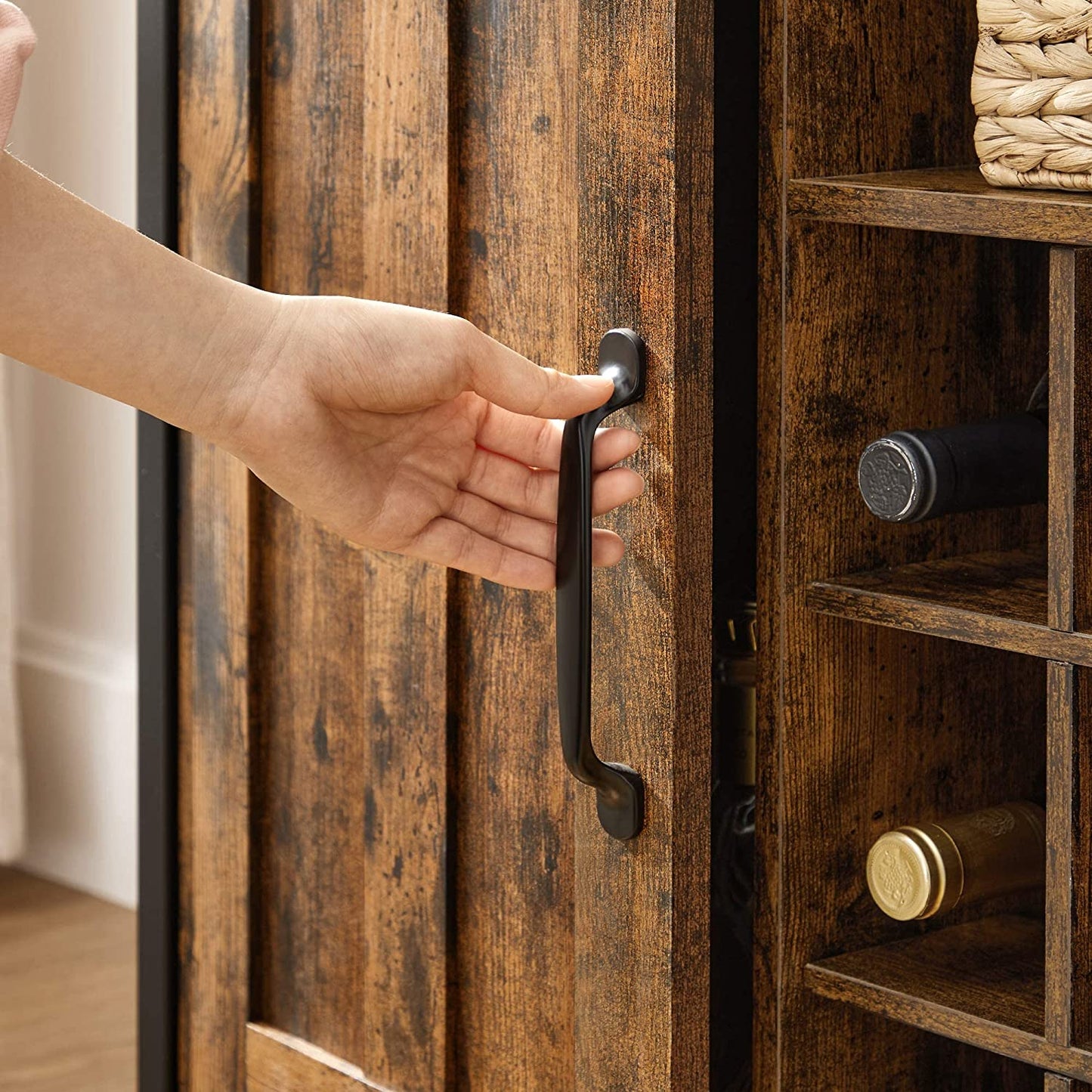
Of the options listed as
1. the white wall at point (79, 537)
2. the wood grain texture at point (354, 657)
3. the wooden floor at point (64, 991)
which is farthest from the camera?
the white wall at point (79, 537)

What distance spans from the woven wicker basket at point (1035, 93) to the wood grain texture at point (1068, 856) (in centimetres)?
23

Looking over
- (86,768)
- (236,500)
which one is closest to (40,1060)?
(86,768)

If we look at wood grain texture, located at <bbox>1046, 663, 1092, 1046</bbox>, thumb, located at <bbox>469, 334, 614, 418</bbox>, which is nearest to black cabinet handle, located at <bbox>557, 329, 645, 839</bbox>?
thumb, located at <bbox>469, 334, 614, 418</bbox>

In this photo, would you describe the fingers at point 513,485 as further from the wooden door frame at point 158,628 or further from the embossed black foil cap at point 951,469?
the wooden door frame at point 158,628

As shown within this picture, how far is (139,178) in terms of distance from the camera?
4.00ft

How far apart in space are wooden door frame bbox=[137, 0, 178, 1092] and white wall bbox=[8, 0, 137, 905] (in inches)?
41.4

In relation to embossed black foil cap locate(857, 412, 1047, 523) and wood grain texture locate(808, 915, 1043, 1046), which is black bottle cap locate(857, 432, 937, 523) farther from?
wood grain texture locate(808, 915, 1043, 1046)

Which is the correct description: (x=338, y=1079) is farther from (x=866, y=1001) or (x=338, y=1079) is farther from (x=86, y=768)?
(x=86, y=768)

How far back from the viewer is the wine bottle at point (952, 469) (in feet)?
2.79

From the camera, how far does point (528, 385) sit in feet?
2.78

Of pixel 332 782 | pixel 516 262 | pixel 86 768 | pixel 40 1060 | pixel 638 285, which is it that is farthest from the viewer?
pixel 86 768

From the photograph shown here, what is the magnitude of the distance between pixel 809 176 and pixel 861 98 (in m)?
0.06

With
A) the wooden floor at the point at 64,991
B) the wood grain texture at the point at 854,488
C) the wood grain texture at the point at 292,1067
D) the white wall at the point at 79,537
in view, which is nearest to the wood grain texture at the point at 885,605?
the wood grain texture at the point at 854,488

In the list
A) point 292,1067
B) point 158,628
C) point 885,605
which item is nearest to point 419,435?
point 885,605
